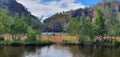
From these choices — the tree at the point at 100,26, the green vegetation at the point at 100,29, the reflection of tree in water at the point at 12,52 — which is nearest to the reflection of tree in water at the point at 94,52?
the reflection of tree in water at the point at 12,52

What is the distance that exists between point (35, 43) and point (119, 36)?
127 ft

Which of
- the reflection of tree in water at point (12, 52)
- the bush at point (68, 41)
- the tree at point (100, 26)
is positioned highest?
the tree at point (100, 26)

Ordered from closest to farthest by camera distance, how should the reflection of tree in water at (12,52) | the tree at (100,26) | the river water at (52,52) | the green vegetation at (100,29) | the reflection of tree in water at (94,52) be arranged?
the reflection of tree in water at (12,52), the river water at (52,52), the reflection of tree in water at (94,52), the green vegetation at (100,29), the tree at (100,26)

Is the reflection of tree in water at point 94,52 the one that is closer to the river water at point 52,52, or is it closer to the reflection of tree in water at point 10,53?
the river water at point 52,52

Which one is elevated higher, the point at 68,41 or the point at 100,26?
the point at 100,26

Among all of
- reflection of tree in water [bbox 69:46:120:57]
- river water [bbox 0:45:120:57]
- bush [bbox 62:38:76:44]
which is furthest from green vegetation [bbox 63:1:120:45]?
river water [bbox 0:45:120:57]

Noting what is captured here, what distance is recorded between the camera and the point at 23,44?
98.0 meters

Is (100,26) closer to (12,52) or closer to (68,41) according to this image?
(68,41)

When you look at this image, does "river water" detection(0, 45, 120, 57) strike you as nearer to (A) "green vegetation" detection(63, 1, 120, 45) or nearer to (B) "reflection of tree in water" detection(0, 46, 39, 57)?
(B) "reflection of tree in water" detection(0, 46, 39, 57)

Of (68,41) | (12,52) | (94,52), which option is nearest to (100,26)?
(68,41)

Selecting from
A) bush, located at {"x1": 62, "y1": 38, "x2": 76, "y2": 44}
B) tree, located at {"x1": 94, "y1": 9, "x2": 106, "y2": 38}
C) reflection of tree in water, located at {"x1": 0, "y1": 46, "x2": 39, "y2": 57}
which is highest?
tree, located at {"x1": 94, "y1": 9, "x2": 106, "y2": 38}

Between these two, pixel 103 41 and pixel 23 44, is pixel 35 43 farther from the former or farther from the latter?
pixel 103 41

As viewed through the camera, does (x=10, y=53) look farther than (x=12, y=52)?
No

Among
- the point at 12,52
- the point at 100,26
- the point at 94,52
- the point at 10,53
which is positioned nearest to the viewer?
the point at 10,53
